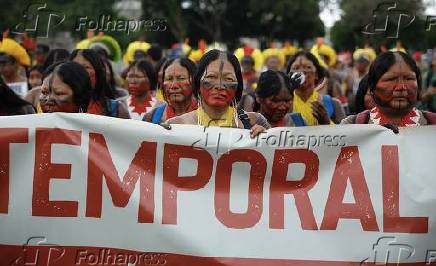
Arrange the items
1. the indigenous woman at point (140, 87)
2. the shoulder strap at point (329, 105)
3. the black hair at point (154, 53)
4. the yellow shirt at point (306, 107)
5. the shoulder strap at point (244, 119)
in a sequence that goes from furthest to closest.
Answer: the black hair at point (154, 53) → the indigenous woman at point (140, 87) → the shoulder strap at point (329, 105) → the yellow shirt at point (306, 107) → the shoulder strap at point (244, 119)

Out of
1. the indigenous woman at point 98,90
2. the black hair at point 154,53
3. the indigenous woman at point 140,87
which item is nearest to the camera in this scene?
the indigenous woman at point 98,90

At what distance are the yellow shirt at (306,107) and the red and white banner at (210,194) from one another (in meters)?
2.19

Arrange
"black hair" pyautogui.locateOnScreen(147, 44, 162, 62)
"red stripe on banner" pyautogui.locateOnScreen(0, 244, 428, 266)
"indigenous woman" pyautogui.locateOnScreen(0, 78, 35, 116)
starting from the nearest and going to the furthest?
"red stripe on banner" pyautogui.locateOnScreen(0, 244, 428, 266), "indigenous woman" pyautogui.locateOnScreen(0, 78, 35, 116), "black hair" pyautogui.locateOnScreen(147, 44, 162, 62)

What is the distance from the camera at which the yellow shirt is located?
641cm

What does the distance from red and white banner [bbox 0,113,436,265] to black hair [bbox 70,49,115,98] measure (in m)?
1.59

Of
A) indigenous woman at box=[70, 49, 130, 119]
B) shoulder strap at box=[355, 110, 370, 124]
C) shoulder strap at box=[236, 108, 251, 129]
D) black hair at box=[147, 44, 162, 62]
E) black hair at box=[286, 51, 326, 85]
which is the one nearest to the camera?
shoulder strap at box=[236, 108, 251, 129]

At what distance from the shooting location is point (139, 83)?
23.3 ft

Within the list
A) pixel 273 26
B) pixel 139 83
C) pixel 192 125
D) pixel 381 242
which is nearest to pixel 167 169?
pixel 192 125

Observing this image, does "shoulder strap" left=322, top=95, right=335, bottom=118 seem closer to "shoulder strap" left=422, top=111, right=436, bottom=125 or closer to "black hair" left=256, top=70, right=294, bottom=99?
"black hair" left=256, top=70, right=294, bottom=99

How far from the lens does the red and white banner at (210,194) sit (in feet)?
13.1

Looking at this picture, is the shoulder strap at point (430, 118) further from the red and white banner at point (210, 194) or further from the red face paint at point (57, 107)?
the red face paint at point (57, 107)

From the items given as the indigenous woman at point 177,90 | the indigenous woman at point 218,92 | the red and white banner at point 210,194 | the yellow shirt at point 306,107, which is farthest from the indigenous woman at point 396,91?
the yellow shirt at point 306,107

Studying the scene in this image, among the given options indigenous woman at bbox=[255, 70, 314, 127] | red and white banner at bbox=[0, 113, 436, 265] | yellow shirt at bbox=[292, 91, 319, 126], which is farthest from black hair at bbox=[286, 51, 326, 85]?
red and white banner at bbox=[0, 113, 436, 265]

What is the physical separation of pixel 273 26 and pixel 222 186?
155ft
